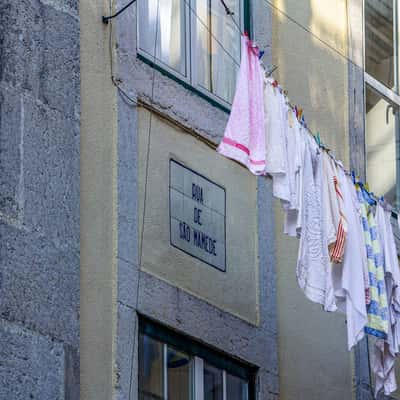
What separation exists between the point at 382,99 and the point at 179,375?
5243mm

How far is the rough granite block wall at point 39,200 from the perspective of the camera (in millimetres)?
11133

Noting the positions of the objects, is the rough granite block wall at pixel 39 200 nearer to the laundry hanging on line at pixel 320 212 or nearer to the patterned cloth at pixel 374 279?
the laundry hanging on line at pixel 320 212

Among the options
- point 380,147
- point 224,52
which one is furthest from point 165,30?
point 380,147

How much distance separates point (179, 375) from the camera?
42.5 feet

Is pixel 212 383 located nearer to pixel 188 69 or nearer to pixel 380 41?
pixel 188 69

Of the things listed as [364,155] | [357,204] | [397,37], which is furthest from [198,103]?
[397,37]

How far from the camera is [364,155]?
53.8 feet

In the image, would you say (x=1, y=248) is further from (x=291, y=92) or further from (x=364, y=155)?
(x=364, y=155)

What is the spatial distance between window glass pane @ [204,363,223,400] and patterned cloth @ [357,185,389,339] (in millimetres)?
1277

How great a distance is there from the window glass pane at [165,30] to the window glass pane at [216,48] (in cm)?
17

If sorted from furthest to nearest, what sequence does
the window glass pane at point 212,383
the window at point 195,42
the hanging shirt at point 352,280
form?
the window at point 195,42 < the window glass pane at point 212,383 < the hanging shirt at point 352,280

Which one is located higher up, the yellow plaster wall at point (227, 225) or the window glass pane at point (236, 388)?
the yellow plaster wall at point (227, 225)

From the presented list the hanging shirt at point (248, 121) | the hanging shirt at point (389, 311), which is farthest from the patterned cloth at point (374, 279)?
the hanging shirt at point (248, 121)

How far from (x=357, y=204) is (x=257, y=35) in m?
2.38
